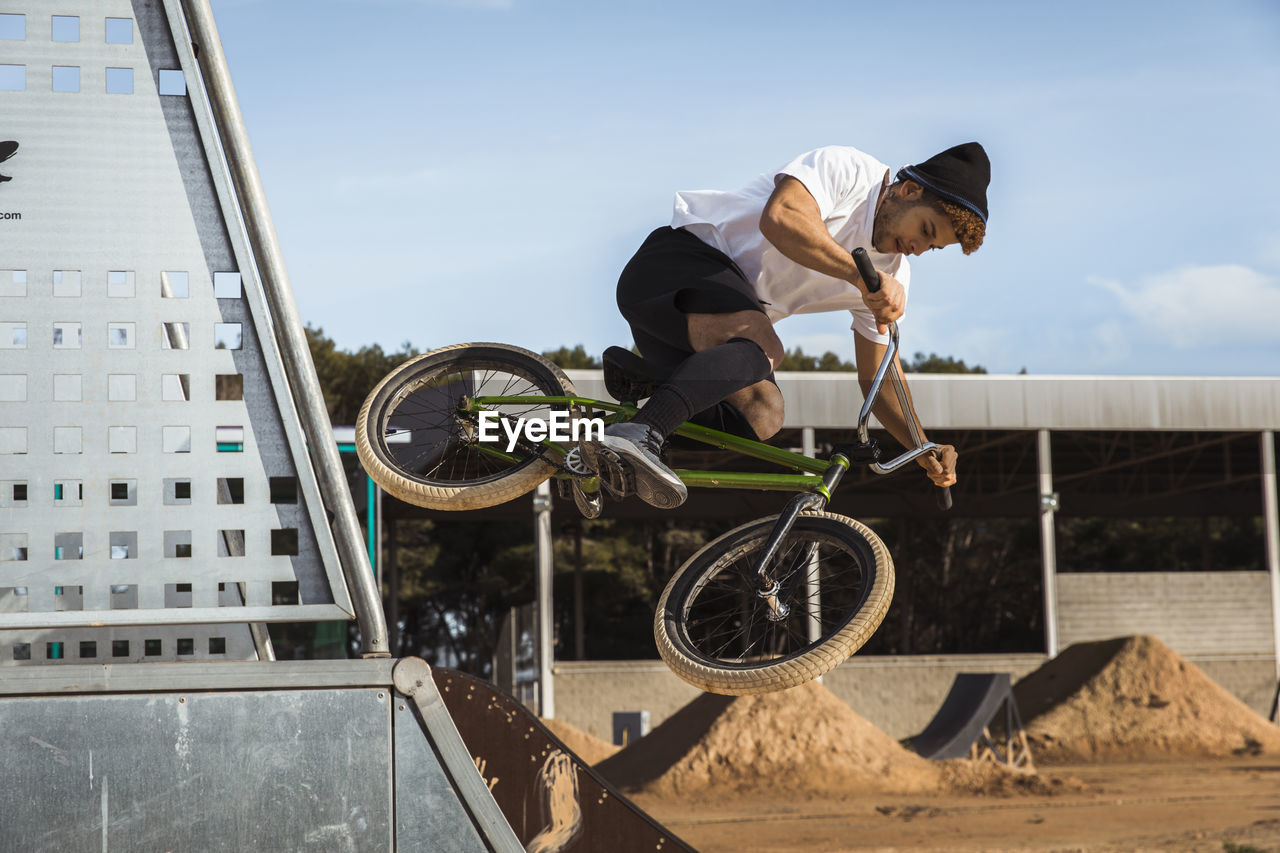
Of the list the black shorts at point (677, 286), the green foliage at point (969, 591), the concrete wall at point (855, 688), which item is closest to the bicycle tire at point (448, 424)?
the black shorts at point (677, 286)

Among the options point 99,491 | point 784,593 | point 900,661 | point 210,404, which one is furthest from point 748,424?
point 900,661

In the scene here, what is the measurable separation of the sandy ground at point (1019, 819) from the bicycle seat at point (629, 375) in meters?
8.93

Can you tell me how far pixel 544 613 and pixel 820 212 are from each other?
20.0m

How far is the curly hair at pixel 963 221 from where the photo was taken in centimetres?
321

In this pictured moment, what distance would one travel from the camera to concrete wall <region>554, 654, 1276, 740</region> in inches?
903

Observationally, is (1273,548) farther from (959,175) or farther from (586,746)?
(959,175)

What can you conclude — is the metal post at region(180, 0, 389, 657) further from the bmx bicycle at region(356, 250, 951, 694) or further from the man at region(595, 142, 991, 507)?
the man at region(595, 142, 991, 507)

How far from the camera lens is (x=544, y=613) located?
22.7 meters

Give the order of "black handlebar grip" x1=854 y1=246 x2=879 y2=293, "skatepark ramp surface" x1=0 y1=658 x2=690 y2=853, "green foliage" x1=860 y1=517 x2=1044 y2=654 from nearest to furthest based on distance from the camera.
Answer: "skatepark ramp surface" x1=0 y1=658 x2=690 y2=853
"black handlebar grip" x1=854 y1=246 x2=879 y2=293
"green foliage" x1=860 y1=517 x2=1044 y2=654

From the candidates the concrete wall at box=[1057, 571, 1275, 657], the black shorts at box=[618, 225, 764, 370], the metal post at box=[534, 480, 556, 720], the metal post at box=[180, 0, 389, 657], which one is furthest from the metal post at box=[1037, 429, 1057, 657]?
the metal post at box=[180, 0, 389, 657]

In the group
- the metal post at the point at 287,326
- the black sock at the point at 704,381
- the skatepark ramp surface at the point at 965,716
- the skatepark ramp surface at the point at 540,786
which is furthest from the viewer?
the skatepark ramp surface at the point at 965,716

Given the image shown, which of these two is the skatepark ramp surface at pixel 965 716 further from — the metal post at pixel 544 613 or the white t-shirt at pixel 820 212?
the white t-shirt at pixel 820 212

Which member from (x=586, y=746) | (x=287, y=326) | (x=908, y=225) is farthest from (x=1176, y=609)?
(x=287, y=326)

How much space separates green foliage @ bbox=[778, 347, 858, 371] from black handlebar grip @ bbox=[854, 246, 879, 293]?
105ft
